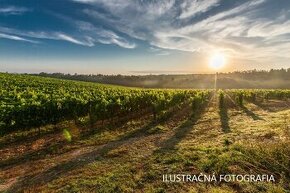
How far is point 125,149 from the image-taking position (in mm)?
14320

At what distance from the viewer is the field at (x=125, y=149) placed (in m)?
9.81

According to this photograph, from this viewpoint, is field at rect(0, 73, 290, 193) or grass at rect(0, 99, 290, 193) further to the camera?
field at rect(0, 73, 290, 193)

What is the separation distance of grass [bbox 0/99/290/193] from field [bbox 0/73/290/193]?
0.11 ft

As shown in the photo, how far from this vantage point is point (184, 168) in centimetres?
1095

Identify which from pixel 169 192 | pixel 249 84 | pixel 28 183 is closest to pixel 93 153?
pixel 28 183

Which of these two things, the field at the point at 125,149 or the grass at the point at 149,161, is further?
the field at the point at 125,149

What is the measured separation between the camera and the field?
981cm

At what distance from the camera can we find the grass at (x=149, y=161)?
Answer: 9.55m

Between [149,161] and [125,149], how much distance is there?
8.18 ft

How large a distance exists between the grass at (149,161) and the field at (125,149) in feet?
0.11

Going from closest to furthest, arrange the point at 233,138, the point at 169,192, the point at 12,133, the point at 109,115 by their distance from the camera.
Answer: the point at 169,192
the point at 233,138
the point at 12,133
the point at 109,115

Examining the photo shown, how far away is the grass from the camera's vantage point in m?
9.55

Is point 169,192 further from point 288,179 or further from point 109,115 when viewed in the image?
point 109,115

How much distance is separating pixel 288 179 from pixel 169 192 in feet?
12.9
